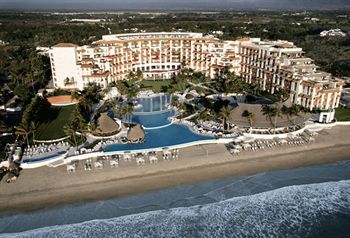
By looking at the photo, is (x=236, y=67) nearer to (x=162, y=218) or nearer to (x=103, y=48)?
(x=103, y=48)

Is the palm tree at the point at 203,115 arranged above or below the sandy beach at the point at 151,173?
above

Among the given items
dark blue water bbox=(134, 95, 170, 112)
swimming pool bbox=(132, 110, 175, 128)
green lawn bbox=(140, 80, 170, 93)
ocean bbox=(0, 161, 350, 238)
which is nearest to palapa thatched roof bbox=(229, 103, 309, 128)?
swimming pool bbox=(132, 110, 175, 128)

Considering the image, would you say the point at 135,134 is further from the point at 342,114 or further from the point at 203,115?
the point at 342,114

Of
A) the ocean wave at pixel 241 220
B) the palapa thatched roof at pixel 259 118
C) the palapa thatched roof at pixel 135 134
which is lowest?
the ocean wave at pixel 241 220

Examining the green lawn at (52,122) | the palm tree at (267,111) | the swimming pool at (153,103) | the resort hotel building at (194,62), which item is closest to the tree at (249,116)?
the palm tree at (267,111)

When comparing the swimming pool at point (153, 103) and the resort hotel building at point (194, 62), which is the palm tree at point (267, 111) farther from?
the swimming pool at point (153, 103)

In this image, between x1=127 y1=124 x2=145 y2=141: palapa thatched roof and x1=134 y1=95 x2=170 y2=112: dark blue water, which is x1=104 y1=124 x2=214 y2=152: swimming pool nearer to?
x1=127 y1=124 x2=145 y2=141: palapa thatched roof
